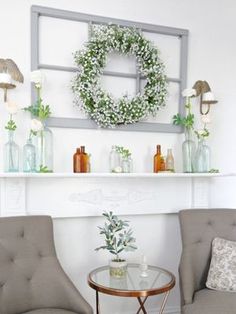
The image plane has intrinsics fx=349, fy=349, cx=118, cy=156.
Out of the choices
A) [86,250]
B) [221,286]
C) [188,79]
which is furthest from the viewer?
[188,79]

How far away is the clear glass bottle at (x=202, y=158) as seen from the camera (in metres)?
2.76

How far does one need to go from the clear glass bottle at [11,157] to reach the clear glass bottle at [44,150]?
14cm

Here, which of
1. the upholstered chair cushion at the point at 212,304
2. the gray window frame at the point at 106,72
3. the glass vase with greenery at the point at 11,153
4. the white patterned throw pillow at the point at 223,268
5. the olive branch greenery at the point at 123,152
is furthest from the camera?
the olive branch greenery at the point at 123,152

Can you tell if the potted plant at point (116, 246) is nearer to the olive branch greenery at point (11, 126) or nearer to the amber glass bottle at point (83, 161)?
the amber glass bottle at point (83, 161)

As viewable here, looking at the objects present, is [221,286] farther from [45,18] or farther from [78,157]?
[45,18]

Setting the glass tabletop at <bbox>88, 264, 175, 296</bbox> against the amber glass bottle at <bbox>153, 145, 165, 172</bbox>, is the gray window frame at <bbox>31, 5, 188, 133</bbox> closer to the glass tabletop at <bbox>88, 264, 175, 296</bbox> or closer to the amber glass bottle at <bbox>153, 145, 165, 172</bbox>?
the amber glass bottle at <bbox>153, 145, 165, 172</bbox>

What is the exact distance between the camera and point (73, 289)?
6.71 ft

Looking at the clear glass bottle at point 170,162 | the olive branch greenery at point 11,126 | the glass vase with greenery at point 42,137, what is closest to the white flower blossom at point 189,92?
the clear glass bottle at point 170,162

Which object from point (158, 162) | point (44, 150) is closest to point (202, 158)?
point (158, 162)

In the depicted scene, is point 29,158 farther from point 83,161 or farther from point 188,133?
point 188,133

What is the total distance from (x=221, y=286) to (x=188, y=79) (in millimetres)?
1618

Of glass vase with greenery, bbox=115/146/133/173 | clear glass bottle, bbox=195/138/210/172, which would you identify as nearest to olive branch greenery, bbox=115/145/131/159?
glass vase with greenery, bbox=115/146/133/173

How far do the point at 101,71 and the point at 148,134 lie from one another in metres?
0.62

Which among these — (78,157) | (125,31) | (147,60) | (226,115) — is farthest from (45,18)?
(226,115)
